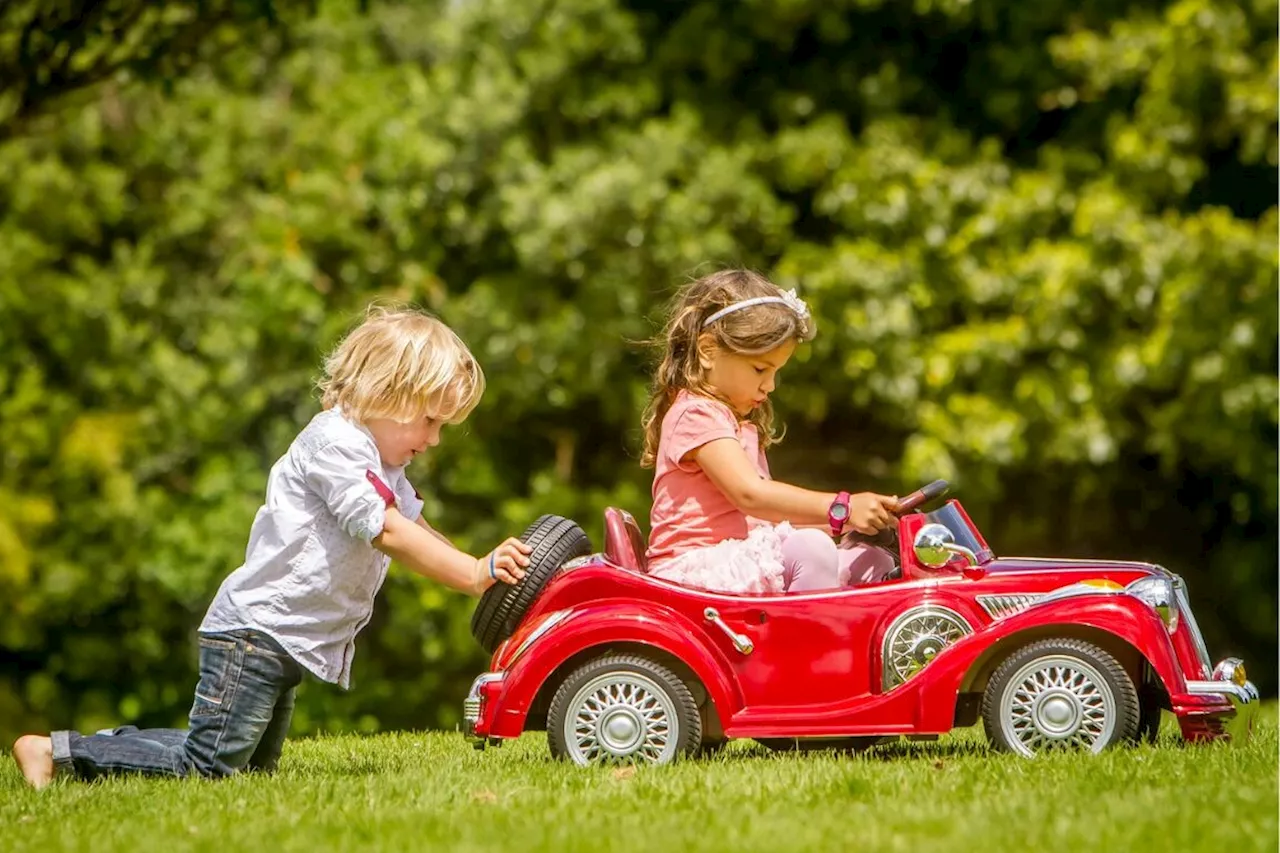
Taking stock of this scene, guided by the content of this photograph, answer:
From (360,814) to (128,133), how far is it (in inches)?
505

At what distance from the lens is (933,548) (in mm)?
5043

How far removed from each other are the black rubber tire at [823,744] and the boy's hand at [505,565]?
861mm

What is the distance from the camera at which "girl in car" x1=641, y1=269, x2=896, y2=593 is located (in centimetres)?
521

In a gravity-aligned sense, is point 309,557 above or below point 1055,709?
above

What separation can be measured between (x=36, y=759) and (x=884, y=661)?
2.52 metres

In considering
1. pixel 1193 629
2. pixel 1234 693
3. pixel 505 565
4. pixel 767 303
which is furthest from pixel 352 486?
pixel 1234 693

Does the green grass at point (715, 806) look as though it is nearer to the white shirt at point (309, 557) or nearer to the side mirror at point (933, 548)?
the white shirt at point (309, 557)

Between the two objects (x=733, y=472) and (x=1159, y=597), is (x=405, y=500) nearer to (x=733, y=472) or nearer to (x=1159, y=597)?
(x=733, y=472)

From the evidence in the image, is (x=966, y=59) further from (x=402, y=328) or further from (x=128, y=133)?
(x=402, y=328)

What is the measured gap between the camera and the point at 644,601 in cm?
508

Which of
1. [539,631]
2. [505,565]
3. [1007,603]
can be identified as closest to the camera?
[1007,603]

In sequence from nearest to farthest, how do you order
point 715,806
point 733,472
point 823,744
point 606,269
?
1. point 715,806
2. point 733,472
3. point 823,744
4. point 606,269

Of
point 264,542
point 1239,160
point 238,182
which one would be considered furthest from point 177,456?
point 264,542

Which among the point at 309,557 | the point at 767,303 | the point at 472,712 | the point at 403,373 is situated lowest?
the point at 472,712
